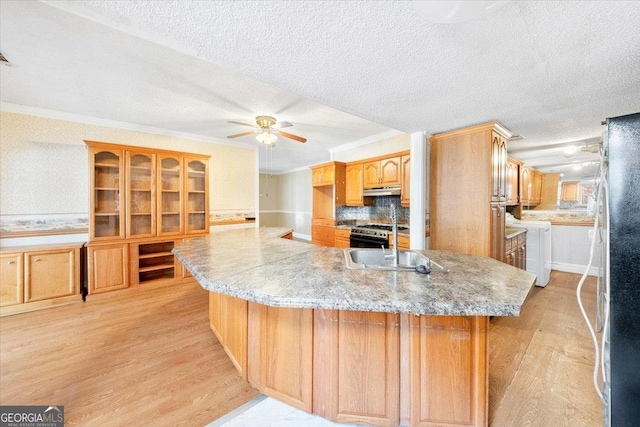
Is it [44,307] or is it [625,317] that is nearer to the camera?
[625,317]

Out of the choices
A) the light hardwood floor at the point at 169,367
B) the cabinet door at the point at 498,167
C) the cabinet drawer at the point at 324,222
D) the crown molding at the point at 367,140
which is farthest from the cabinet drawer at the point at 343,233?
the light hardwood floor at the point at 169,367

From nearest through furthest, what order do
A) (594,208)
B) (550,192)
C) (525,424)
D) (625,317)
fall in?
(625,317)
(594,208)
(525,424)
(550,192)

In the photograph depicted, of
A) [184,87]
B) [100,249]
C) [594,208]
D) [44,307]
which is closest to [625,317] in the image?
[594,208]

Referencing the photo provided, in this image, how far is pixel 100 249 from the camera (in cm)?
313

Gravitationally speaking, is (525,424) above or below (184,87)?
below

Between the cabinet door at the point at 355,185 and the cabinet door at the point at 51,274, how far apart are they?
4.05 meters

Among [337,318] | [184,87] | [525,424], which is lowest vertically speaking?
[525,424]

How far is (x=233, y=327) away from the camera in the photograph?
178 cm

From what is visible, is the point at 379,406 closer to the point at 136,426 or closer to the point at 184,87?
the point at 136,426

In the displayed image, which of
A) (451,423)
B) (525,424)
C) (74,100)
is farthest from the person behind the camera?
(74,100)

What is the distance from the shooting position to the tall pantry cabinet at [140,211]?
317 cm

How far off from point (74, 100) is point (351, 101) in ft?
10.8

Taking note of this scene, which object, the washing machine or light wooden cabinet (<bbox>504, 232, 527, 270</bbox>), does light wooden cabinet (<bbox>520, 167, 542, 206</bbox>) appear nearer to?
the washing machine

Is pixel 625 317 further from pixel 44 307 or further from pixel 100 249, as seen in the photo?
pixel 44 307
